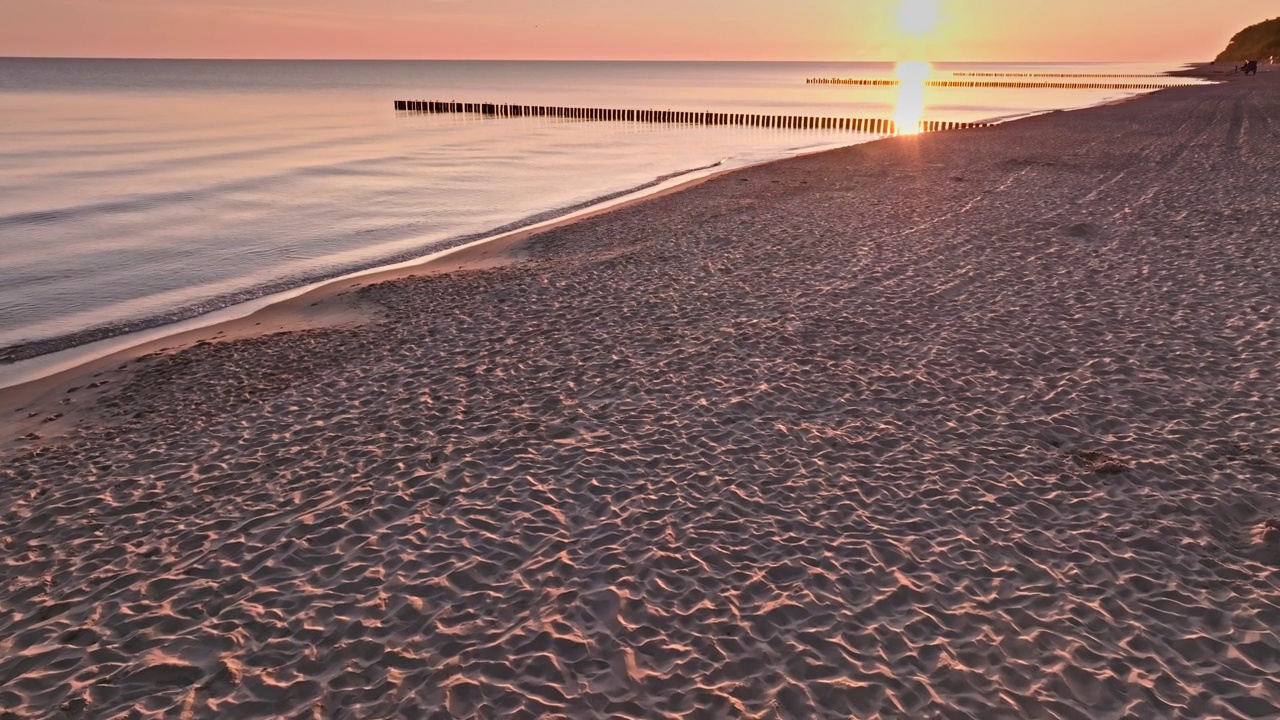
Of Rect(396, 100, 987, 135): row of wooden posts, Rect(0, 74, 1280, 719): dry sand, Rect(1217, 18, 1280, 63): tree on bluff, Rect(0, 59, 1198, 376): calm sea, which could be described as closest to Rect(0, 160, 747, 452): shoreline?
Rect(0, 74, 1280, 719): dry sand

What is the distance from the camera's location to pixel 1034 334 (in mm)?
11648

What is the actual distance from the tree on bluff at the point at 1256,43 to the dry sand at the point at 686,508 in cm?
17656

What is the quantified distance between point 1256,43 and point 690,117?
153 m

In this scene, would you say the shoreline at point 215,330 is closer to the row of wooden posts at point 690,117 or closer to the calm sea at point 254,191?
the calm sea at point 254,191

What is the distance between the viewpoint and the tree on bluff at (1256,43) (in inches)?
5655

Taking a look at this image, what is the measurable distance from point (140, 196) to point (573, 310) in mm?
24821

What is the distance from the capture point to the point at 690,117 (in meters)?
66.9

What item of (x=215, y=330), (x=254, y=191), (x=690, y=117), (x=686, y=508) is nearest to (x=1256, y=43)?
(x=690, y=117)

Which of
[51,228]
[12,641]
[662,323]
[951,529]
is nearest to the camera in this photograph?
[12,641]

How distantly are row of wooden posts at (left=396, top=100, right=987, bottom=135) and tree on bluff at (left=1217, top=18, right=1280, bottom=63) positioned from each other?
13093cm

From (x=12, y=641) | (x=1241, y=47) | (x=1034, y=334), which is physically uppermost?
(x=1241, y=47)

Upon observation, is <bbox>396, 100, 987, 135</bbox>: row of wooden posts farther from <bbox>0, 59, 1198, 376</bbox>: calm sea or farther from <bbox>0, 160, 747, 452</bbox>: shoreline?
<bbox>0, 160, 747, 452</bbox>: shoreline

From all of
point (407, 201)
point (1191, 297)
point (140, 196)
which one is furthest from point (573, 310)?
point (140, 196)

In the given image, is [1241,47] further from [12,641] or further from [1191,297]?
[12,641]
